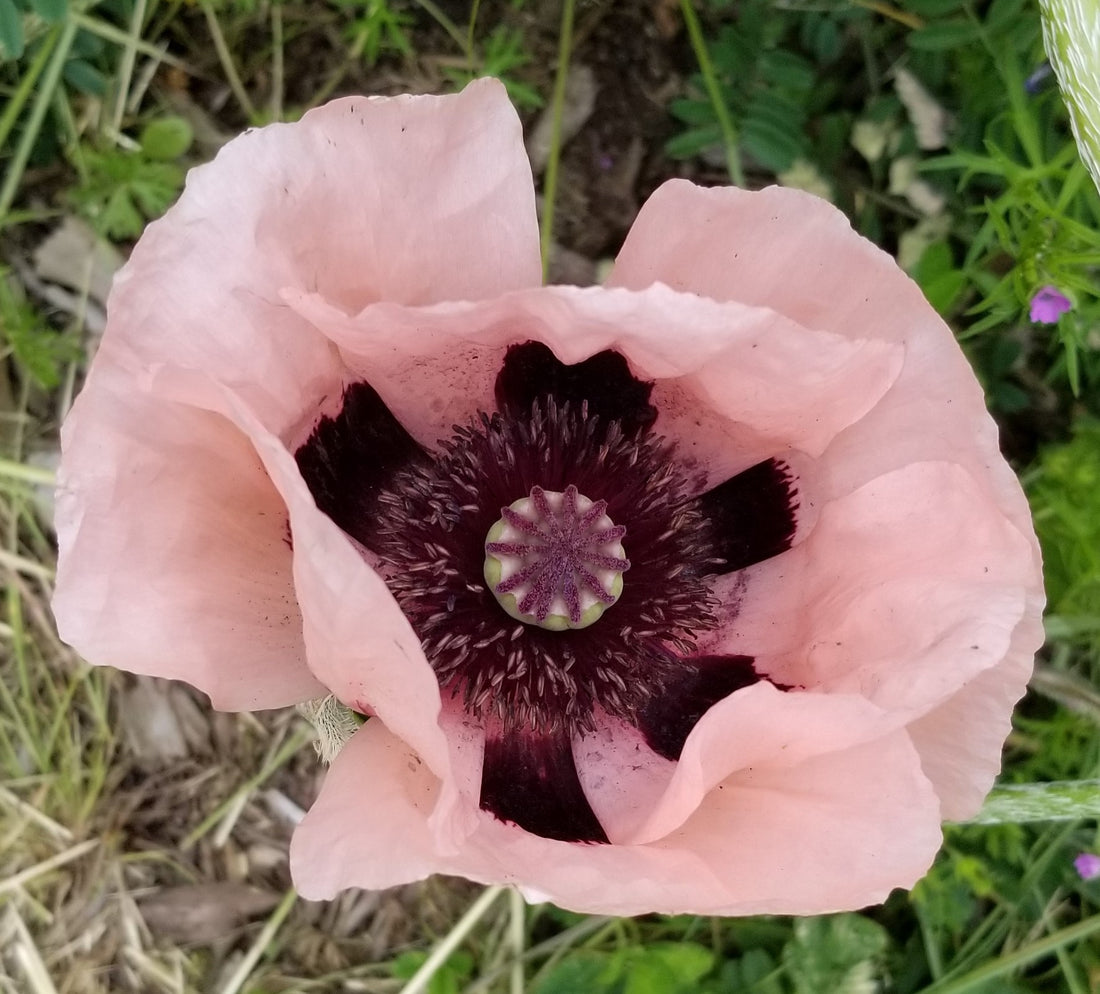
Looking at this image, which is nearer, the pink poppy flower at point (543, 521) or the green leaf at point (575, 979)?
the pink poppy flower at point (543, 521)

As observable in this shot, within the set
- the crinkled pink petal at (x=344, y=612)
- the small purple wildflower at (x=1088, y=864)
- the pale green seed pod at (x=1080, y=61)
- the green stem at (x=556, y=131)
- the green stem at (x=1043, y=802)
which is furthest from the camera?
the small purple wildflower at (x=1088, y=864)

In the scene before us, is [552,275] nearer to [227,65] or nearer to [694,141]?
[694,141]

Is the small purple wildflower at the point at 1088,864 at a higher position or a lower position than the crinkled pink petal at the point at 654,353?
lower

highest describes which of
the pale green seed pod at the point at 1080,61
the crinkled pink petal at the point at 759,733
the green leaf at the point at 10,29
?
the pale green seed pod at the point at 1080,61

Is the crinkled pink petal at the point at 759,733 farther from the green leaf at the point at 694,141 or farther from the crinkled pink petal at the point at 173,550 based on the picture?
the green leaf at the point at 694,141

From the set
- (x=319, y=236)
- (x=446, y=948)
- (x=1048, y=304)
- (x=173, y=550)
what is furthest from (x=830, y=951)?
(x=319, y=236)

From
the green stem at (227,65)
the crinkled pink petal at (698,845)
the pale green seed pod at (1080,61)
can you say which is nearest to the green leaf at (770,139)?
the pale green seed pod at (1080,61)
